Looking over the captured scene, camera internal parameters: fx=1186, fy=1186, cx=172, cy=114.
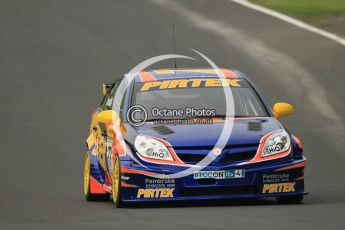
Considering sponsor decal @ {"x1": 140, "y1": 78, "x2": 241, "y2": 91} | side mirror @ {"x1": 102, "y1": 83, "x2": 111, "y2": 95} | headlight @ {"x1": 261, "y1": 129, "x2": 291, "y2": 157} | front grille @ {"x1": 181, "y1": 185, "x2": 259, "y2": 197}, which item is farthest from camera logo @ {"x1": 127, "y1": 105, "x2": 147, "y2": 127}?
side mirror @ {"x1": 102, "y1": 83, "x2": 111, "y2": 95}

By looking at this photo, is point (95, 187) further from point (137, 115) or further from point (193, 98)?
point (193, 98)

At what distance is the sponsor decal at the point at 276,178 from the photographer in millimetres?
11188

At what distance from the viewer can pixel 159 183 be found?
11172 mm

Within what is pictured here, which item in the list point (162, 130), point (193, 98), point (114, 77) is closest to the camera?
point (162, 130)

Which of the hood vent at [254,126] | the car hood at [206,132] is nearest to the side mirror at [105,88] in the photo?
the car hood at [206,132]

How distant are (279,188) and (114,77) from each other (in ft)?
39.4

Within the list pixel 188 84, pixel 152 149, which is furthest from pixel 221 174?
pixel 188 84

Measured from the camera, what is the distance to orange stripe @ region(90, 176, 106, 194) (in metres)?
12.9

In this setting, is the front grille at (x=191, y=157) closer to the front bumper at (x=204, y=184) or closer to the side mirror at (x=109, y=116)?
the front bumper at (x=204, y=184)

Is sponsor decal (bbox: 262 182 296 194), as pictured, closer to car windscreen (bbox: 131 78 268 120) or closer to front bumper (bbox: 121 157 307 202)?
front bumper (bbox: 121 157 307 202)

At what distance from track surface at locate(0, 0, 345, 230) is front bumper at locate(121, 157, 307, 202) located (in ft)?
0.51

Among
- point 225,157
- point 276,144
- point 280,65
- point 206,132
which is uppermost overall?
point 280,65

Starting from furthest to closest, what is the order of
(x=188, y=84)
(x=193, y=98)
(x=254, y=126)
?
(x=188, y=84), (x=193, y=98), (x=254, y=126)

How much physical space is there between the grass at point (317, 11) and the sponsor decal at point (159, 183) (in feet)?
48.9
